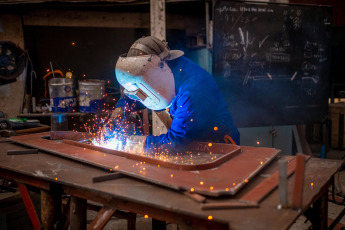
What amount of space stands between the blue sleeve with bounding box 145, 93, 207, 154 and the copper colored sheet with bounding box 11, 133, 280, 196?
0.35 metres

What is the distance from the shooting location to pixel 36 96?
6578 mm

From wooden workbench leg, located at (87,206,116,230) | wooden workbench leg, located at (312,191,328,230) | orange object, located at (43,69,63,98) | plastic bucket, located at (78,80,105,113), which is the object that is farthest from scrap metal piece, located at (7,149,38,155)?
orange object, located at (43,69,63,98)

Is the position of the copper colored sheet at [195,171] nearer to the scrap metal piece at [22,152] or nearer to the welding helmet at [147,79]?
the scrap metal piece at [22,152]

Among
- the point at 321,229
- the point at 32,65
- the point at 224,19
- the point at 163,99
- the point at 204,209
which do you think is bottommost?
the point at 321,229

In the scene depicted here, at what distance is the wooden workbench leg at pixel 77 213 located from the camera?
2.52m

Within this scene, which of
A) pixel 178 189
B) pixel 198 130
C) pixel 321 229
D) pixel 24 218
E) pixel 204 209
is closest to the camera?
pixel 204 209

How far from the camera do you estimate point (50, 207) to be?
8.70 feet

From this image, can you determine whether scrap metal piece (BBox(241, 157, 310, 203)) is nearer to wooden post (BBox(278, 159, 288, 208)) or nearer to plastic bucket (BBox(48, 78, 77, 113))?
wooden post (BBox(278, 159, 288, 208))

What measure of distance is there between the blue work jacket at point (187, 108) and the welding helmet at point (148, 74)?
87mm

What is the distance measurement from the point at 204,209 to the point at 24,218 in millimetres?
2521

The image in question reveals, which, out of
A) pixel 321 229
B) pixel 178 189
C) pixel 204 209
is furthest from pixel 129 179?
pixel 321 229

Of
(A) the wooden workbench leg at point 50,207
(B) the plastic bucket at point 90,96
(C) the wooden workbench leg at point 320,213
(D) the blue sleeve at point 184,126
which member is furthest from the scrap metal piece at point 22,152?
(B) the plastic bucket at point 90,96

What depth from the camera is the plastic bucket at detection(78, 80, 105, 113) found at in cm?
586

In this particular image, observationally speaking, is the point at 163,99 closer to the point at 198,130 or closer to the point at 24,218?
the point at 198,130
